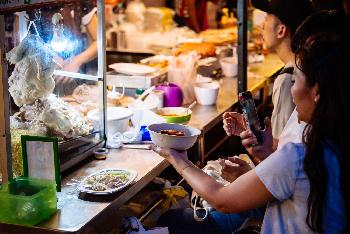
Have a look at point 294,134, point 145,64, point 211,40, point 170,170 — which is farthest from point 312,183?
point 211,40

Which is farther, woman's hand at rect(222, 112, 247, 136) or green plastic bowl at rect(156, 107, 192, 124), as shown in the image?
green plastic bowl at rect(156, 107, 192, 124)

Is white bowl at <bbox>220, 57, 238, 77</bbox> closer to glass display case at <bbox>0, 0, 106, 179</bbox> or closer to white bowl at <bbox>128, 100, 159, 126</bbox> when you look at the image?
white bowl at <bbox>128, 100, 159, 126</bbox>

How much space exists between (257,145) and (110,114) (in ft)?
3.98

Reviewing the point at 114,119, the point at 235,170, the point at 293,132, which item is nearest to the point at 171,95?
the point at 114,119

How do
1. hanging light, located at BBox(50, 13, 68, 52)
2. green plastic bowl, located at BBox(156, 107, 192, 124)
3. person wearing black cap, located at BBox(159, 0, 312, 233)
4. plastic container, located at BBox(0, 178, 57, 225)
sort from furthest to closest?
green plastic bowl, located at BBox(156, 107, 192, 124)
person wearing black cap, located at BBox(159, 0, 312, 233)
hanging light, located at BBox(50, 13, 68, 52)
plastic container, located at BBox(0, 178, 57, 225)

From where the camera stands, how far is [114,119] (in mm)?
3578

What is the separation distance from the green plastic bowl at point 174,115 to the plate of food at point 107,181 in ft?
3.07

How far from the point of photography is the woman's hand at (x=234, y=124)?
3.12 meters

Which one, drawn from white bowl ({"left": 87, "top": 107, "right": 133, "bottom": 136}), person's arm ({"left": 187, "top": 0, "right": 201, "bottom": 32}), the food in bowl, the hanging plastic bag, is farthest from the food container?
person's arm ({"left": 187, "top": 0, "right": 201, "bottom": 32})

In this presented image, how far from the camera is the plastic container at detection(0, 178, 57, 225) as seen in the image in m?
2.39

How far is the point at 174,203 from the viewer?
3.54m

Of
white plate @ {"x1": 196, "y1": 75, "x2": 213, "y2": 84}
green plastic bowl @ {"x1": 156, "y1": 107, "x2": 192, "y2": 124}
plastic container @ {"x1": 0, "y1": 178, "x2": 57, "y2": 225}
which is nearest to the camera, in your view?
plastic container @ {"x1": 0, "y1": 178, "x2": 57, "y2": 225}

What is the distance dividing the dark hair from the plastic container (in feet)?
3.84

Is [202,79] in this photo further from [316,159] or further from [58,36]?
[316,159]
